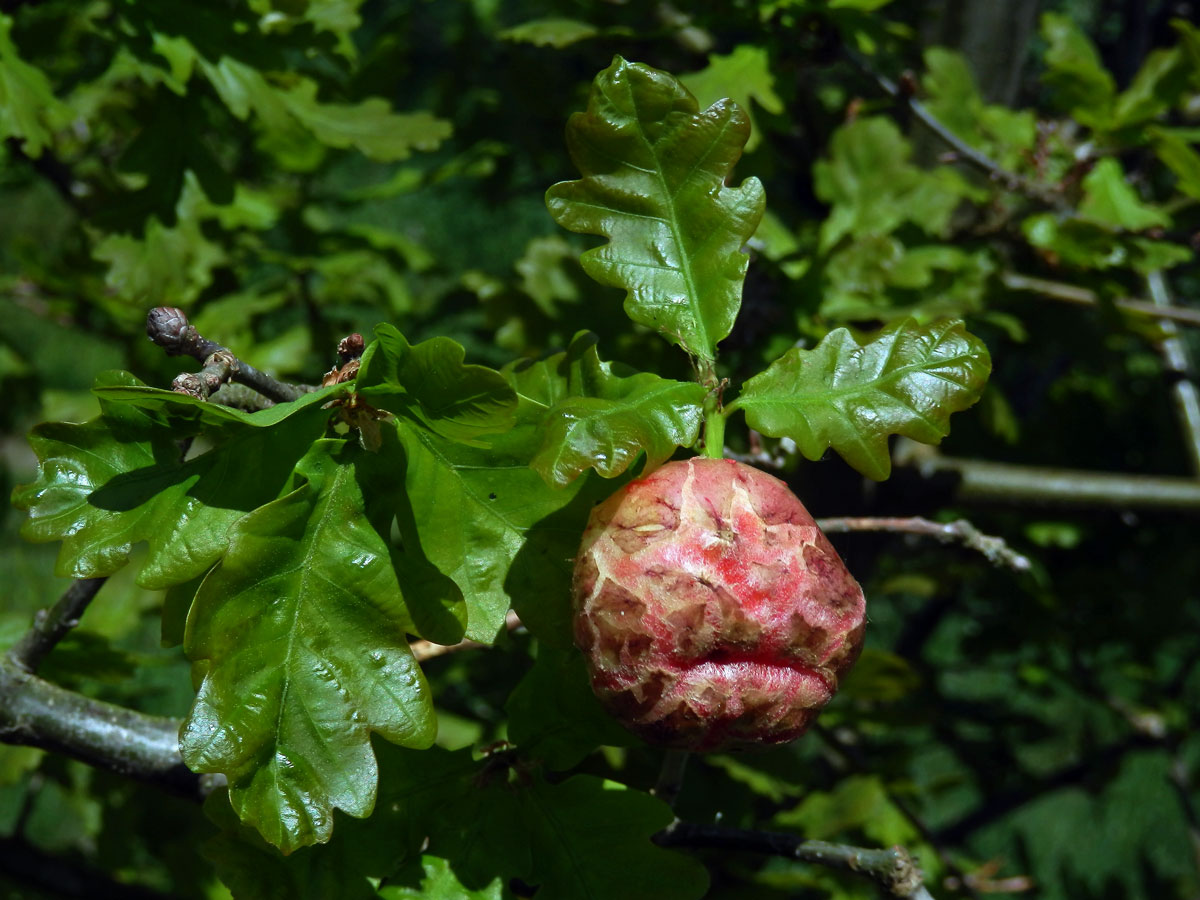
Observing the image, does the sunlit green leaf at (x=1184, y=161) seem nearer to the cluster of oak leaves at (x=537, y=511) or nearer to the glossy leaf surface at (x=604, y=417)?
the cluster of oak leaves at (x=537, y=511)

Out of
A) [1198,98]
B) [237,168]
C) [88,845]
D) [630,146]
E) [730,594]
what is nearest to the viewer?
[730,594]

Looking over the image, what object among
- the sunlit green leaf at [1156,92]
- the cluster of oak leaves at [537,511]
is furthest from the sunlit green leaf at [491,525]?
the sunlit green leaf at [1156,92]

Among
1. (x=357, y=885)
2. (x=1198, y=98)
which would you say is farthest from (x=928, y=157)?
(x=357, y=885)

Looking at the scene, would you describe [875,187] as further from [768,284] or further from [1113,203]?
[1113,203]

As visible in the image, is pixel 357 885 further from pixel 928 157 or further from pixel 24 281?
pixel 24 281

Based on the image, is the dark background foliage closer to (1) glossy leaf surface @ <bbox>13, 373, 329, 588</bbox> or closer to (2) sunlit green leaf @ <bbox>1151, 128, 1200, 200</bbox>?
(2) sunlit green leaf @ <bbox>1151, 128, 1200, 200</bbox>

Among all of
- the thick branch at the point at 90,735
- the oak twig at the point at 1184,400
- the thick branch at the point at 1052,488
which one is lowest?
the oak twig at the point at 1184,400

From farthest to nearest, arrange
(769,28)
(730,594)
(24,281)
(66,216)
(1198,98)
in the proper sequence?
(66,216) < (24,281) < (1198,98) < (769,28) < (730,594)
